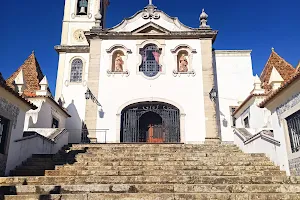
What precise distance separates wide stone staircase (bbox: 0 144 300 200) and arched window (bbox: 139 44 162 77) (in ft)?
20.4

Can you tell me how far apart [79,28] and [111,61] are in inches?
204

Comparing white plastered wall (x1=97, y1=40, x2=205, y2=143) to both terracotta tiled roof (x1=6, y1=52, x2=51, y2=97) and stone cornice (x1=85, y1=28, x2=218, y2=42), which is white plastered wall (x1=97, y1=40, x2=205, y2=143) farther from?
terracotta tiled roof (x1=6, y1=52, x2=51, y2=97)

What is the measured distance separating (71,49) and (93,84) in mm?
3773

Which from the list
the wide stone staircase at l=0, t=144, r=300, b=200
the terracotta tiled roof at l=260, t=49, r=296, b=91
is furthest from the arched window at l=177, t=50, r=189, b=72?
the wide stone staircase at l=0, t=144, r=300, b=200

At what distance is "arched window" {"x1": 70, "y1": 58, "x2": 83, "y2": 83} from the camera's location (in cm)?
1800

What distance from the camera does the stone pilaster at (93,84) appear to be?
1529cm

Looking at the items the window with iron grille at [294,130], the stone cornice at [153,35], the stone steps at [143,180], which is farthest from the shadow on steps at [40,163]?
the stone cornice at [153,35]

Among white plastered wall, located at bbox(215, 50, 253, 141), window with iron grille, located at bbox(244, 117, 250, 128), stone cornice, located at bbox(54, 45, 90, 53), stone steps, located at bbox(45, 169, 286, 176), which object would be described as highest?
stone cornice, located at bbox(54, 45, 90, 53)

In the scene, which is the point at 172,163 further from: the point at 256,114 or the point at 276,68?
the point at 276,68

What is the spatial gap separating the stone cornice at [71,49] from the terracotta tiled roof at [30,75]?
5.14 ft

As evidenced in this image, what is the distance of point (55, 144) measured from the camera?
36.8 feet

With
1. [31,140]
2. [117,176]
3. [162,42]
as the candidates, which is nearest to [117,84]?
[162,42]

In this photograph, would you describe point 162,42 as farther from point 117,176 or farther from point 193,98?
point 117,176

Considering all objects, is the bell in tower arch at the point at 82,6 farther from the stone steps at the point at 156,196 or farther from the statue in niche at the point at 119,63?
the stone steps at the point at 156,196
